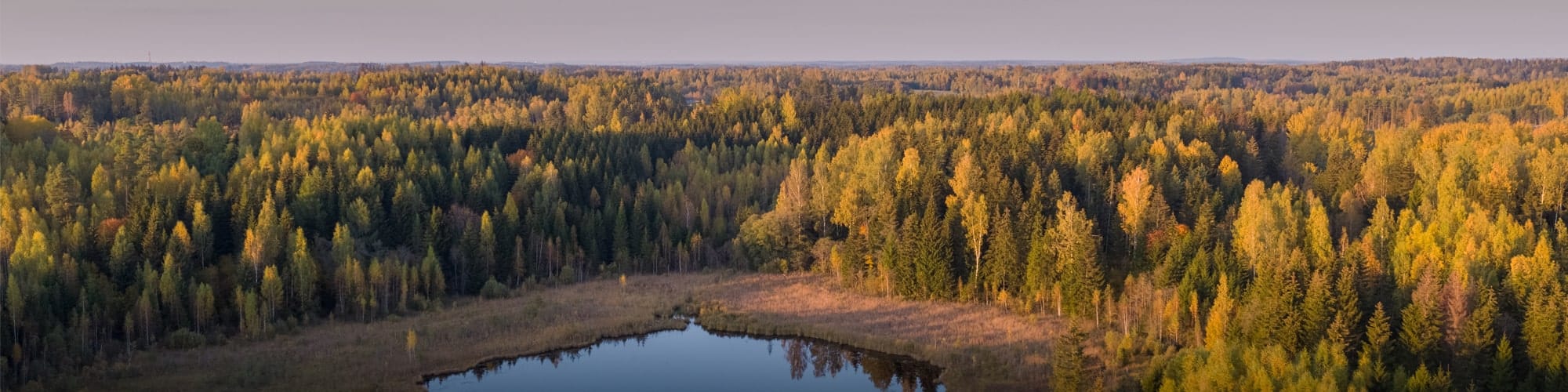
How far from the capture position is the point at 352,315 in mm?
62250

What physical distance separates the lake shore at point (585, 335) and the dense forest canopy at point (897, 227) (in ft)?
7.98

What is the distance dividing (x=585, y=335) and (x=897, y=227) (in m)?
21.9

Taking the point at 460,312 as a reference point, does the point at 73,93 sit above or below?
above

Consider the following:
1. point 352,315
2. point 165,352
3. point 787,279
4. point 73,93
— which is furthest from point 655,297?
point 73,93

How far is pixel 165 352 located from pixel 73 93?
3228 inches

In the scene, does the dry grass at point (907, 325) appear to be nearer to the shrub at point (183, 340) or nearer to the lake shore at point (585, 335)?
the lake shore at point (585, 335)

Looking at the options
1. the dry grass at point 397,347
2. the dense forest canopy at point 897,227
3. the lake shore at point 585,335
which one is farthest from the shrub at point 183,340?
the dry grass at point 397,347

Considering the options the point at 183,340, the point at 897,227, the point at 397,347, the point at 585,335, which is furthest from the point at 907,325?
the point at 183,340

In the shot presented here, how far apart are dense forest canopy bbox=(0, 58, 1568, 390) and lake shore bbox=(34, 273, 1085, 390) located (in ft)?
7.98

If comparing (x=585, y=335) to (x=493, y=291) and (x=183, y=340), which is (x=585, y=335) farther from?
(x=183, y=340)

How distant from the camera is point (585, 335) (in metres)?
58.2

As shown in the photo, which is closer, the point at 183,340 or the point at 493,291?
the point at 183,340

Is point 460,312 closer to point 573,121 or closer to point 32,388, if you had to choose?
point 32,388

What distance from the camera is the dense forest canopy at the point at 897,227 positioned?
47156 mm
